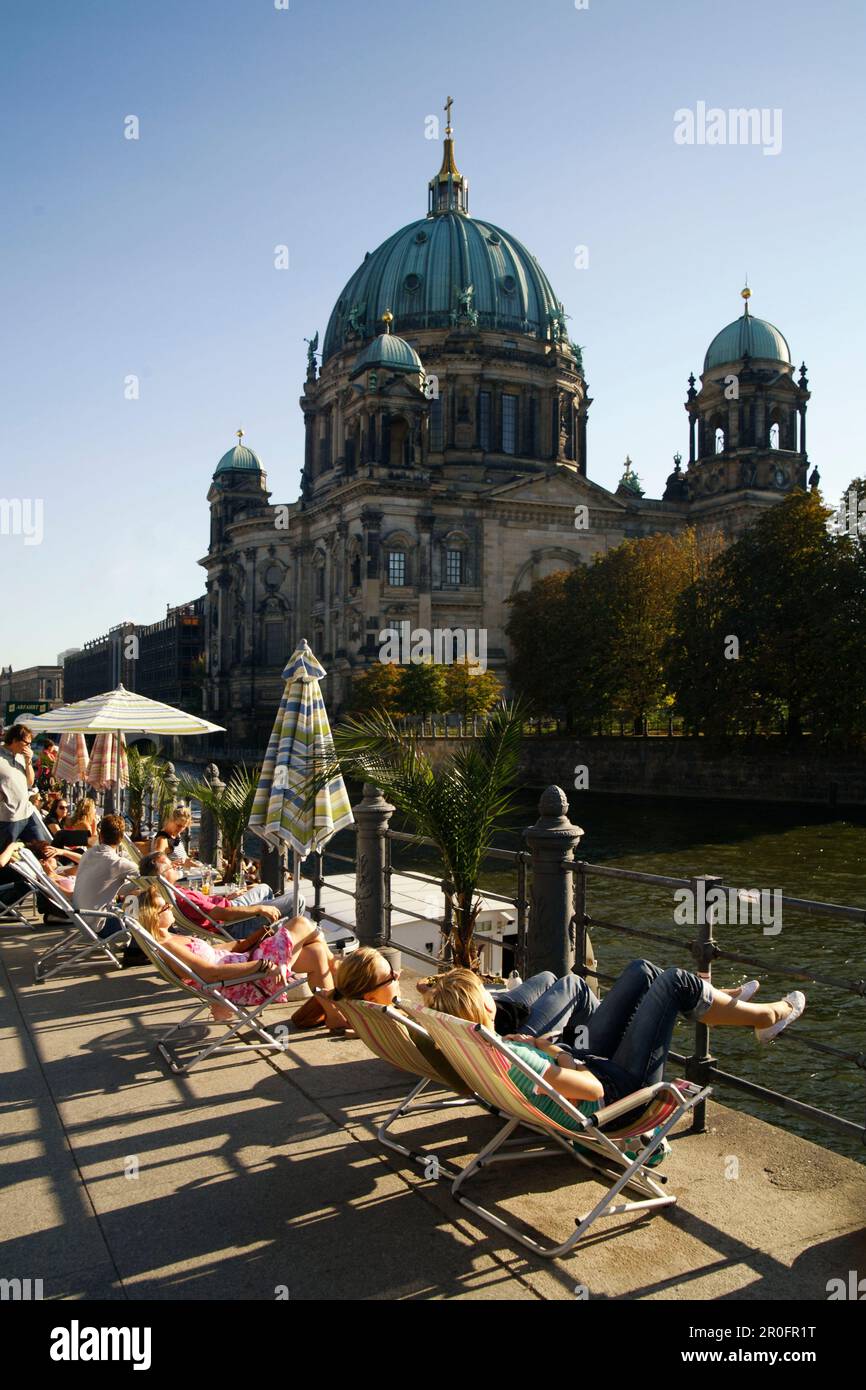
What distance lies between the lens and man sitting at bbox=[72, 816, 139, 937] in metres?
10.1

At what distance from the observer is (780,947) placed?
20453mm

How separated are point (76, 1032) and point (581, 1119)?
4562mm

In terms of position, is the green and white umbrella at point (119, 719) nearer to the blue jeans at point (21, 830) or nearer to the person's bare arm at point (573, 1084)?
the blue jeans at point (21, 830)

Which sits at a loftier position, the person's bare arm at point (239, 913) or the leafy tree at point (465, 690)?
the leafy tree at point (465, 690)

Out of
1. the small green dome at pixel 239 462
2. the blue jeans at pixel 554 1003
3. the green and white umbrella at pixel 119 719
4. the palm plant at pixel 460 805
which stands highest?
the small green dome at pixel 239 462

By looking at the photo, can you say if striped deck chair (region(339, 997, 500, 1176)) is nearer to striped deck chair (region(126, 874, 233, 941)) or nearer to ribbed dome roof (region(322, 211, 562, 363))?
striped deck chair (region(126, 874, 233, 941))

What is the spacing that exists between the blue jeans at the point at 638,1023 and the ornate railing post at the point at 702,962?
2.05ft

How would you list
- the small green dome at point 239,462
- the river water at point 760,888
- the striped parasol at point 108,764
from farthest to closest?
1. the small green dome at point 239,462
2. the striped parasol at point 108,764
3. the river water at point 760,888

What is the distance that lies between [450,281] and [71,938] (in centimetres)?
→ 8556

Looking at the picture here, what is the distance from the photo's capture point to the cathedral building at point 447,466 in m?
78.2

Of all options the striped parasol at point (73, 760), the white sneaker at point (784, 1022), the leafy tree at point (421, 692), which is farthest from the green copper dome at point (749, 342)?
the white sneaker at point (784, 1022)

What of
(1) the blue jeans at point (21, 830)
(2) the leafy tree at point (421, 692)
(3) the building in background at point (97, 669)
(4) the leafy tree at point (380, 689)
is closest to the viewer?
(1) the blue jeans at point (21, 830)

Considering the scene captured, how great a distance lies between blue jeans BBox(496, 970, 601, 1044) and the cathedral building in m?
69.3
